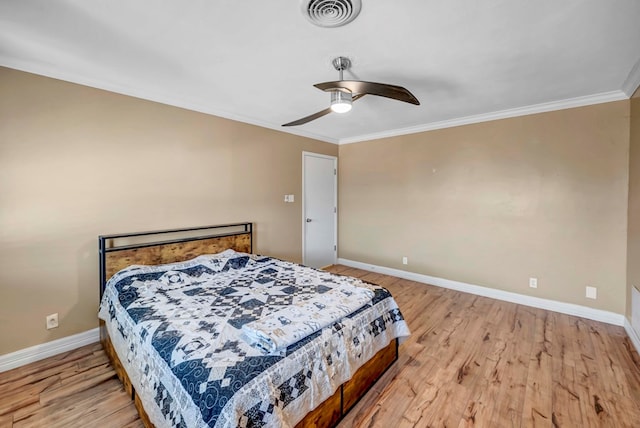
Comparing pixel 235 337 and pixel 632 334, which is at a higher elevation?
pixel 235 337

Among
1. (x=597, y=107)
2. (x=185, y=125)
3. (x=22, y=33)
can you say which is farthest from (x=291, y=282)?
(x=597, y=107)

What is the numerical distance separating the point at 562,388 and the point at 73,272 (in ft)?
13.0

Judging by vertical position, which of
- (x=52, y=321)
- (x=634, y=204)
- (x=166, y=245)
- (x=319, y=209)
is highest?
(x=634, y=204)

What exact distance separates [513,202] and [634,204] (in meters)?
0.99

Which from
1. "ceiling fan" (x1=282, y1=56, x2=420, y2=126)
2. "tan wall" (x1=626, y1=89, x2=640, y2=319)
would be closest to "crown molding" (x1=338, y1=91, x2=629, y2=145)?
"tan wall" (x1=626, y1=89, x2=640, y2=319)

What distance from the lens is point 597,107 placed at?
9.42 feet

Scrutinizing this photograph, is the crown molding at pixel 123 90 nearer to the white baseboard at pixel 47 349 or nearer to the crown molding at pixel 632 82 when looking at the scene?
the white baseboard at pixel 47 349

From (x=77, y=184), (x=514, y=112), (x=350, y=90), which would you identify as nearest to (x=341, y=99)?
(x=350, y=90)

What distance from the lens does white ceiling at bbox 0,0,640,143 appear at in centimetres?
156

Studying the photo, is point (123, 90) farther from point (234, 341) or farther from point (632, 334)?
point (632, 334)

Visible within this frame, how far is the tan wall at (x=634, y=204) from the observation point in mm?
2480

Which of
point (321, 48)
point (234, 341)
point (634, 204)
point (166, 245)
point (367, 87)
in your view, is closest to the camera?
point (234, 341)

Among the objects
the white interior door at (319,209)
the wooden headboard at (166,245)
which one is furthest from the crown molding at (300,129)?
the wooden headboard at (166,245)

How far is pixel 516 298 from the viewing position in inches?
134
